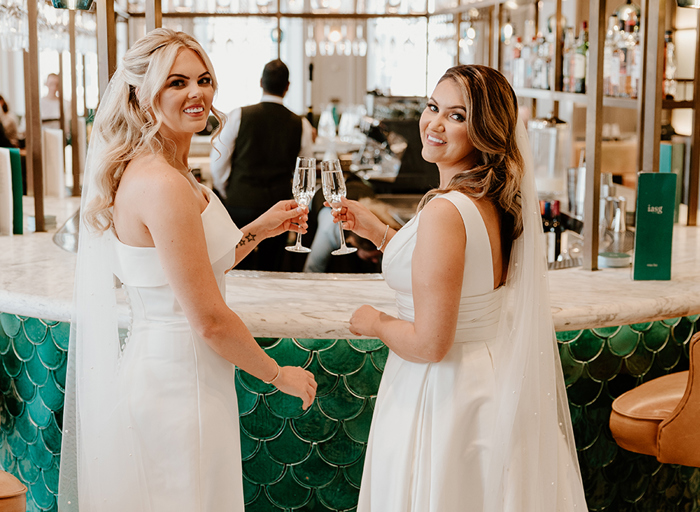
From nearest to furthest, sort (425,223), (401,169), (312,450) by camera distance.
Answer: (425,223)
(312,450)
(401,169)

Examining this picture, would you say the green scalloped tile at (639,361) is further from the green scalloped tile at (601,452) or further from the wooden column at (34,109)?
the wooden column at (34,109)

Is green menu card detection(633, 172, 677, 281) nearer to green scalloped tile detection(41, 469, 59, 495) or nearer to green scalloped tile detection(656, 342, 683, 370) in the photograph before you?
green scalloped tile detection(656, 342, 683, 370)

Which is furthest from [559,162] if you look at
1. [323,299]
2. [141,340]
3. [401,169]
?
[141,340]

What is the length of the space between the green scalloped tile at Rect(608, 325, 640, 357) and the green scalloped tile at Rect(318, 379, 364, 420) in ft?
2.55

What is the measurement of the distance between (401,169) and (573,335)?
9.57 ft

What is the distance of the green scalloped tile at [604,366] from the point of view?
2359mm

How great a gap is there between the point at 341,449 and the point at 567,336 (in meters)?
0.73

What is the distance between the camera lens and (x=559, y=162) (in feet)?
12.8

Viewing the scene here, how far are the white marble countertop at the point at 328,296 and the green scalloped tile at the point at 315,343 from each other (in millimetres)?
95

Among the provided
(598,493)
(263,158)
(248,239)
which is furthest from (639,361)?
(263,158)

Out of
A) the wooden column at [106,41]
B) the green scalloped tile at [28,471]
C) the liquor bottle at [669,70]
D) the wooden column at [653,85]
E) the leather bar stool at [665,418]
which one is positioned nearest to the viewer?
the leather bar stool at [665,418]

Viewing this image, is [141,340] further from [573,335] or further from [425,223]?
[573,335]

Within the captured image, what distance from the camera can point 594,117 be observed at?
2637 millimetres

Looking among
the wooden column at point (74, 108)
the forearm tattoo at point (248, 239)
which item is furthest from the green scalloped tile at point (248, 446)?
the wooden column at point (74, 108)
